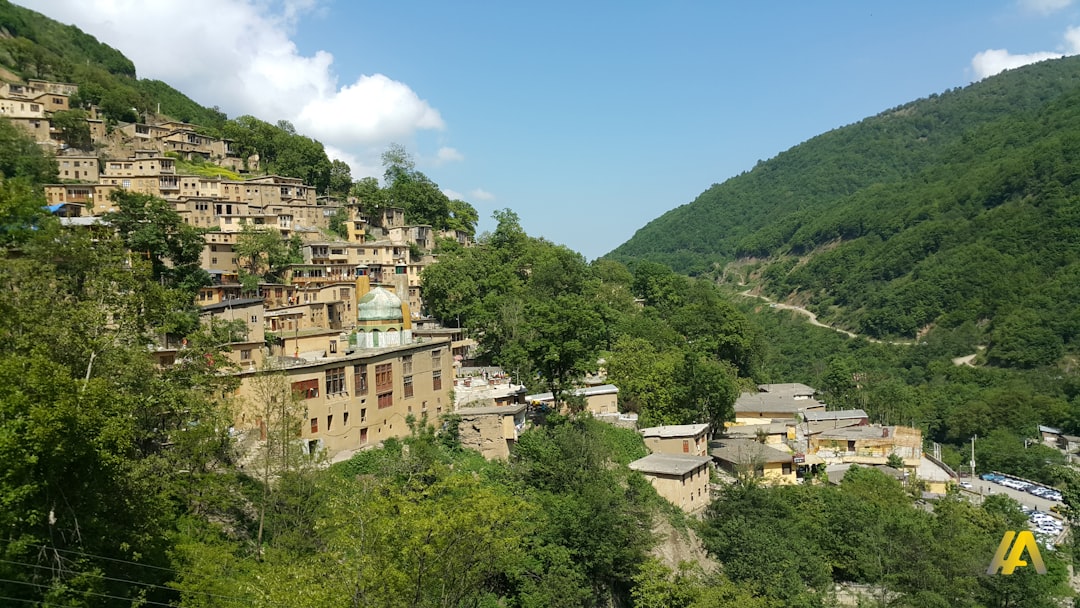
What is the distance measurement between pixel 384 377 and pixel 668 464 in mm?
14075

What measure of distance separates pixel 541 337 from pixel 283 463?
55.6 feet

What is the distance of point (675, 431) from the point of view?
40.3 meters

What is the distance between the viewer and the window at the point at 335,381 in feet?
98.7

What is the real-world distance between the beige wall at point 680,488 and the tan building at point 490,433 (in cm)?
701

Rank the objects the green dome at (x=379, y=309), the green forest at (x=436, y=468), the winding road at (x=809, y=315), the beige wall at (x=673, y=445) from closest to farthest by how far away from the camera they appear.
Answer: the green forest at (x=436, y=468) → the green dome at (x=379, y=309) → the beige wall at (x=673, y=445) → the winding road at (x=809, y=315)

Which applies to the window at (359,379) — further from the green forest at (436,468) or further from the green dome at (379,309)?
the green dome at (379,309)

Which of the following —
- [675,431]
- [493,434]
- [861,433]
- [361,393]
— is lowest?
[861,433]

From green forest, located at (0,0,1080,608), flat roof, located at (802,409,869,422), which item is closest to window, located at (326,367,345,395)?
green forest, located at (0,0,1080,608)

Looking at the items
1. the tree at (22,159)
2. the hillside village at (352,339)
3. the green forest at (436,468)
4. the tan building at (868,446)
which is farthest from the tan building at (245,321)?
the tan building at (868,446)

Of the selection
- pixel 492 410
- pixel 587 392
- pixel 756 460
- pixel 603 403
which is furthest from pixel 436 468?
pixel 756 460

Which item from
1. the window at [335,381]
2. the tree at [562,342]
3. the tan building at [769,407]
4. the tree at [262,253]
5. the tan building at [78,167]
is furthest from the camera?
the tan building at [78,167]

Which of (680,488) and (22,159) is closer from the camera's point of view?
(680,488)

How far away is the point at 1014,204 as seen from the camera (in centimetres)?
12375

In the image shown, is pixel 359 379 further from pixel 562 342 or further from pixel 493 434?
pixel 562 342
